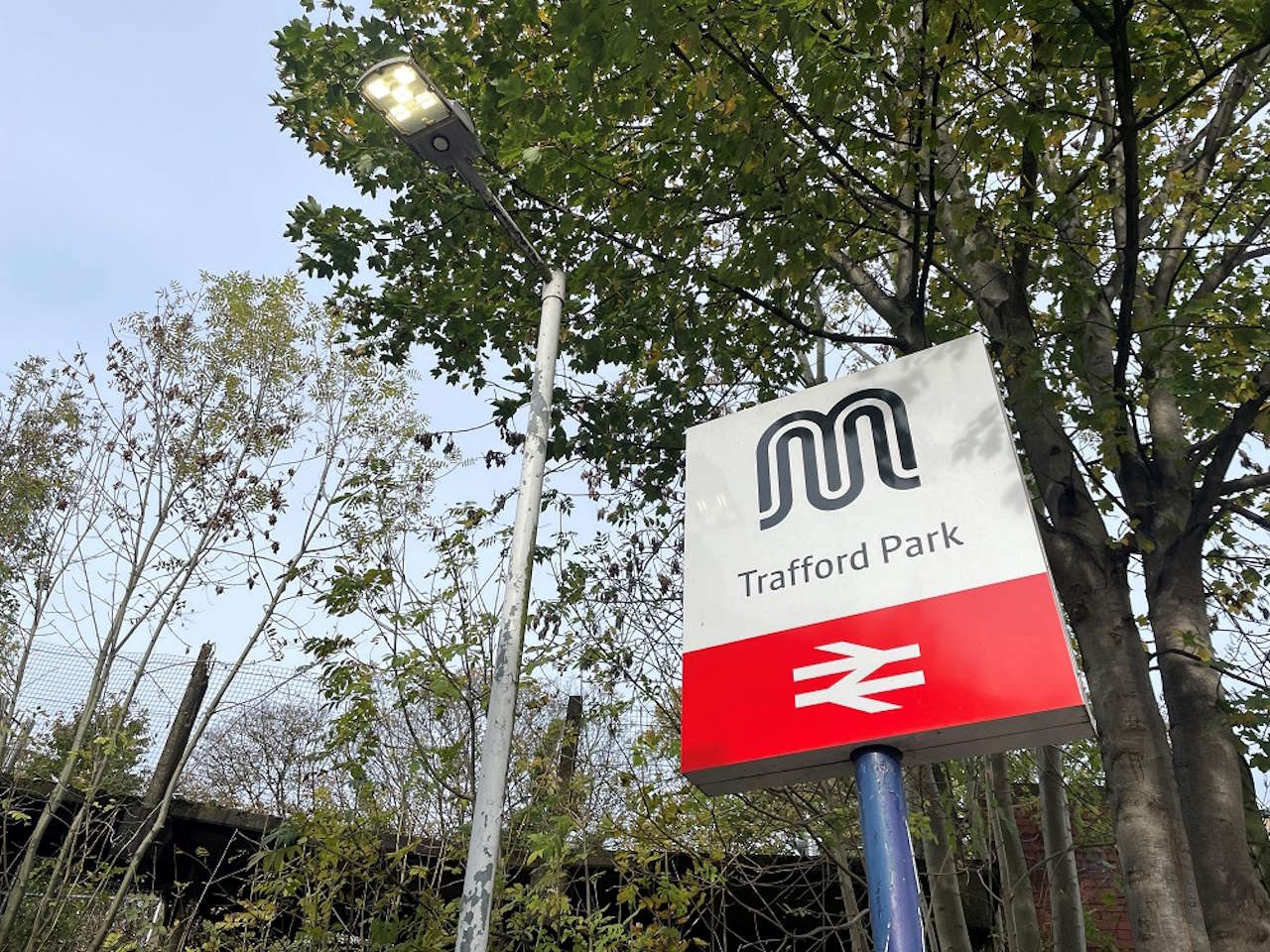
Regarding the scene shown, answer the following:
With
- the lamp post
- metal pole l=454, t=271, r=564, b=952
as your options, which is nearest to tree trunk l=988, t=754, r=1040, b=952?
the lamp post

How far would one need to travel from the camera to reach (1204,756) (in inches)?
150

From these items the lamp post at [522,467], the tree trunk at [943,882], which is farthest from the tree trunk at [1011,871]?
the lamp post at [522,467]

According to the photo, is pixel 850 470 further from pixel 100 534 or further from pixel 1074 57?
pixel 100 534

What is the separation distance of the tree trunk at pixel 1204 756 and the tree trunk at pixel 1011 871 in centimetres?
252

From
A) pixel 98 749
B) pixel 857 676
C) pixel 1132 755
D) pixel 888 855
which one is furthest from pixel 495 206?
pixel 98 749

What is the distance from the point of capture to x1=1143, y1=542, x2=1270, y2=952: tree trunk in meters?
3.44

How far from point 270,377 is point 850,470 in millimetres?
7592

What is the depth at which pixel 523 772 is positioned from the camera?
7.85 meters

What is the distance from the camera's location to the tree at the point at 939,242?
12.5ft

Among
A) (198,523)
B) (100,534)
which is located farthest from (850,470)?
(100,534)

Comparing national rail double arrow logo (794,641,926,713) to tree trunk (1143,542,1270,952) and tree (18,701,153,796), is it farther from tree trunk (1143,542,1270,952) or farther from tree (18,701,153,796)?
tree (18,701,153,796)

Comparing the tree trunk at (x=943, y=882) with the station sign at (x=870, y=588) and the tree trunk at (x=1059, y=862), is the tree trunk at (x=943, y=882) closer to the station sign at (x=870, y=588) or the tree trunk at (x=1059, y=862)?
the tree trunk at (x=1059, y=862)

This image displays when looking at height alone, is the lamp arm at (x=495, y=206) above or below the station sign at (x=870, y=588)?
above

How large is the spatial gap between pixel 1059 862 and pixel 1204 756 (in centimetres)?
262
